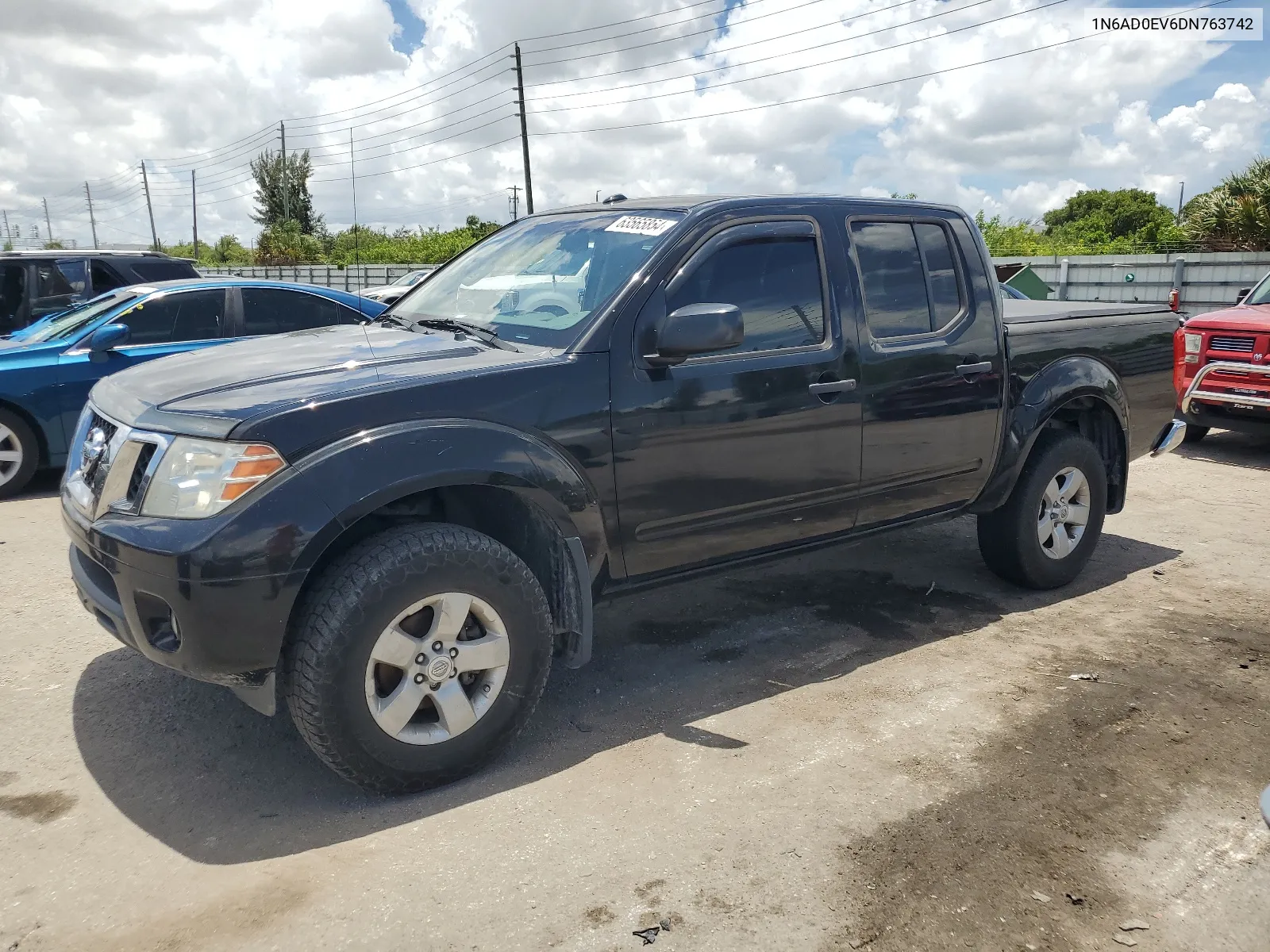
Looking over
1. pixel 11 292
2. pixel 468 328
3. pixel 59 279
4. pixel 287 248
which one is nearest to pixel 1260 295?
pixel 468 328

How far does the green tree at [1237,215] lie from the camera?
61.9ft


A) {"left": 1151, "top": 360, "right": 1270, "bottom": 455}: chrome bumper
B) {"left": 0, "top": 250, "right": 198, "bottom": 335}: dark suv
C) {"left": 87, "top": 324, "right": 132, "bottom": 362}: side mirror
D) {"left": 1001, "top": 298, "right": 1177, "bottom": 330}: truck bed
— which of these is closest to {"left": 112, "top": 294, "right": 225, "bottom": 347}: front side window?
{"left": 87, "top": 324, "right": 132, "bottom": 362}: side mirror

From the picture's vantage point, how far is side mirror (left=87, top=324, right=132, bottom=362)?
23.8 ft

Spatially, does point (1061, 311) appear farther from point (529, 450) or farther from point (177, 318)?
point (177, 318)

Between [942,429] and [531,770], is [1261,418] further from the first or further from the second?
[531,770]

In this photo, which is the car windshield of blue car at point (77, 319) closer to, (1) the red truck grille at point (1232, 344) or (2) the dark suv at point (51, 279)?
(2) the dark suv at point (51, 279)

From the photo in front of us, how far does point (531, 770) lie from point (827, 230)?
2.43m

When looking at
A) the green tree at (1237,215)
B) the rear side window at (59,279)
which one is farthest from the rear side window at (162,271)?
the green tree at (1237,215)

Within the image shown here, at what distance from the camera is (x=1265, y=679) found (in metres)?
4.14

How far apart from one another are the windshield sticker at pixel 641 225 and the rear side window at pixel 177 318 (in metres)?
5.07

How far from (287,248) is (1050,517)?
57457 millimetres

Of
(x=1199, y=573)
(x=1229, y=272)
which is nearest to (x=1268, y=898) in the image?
(x=1199, y=573)

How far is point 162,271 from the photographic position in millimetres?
10188

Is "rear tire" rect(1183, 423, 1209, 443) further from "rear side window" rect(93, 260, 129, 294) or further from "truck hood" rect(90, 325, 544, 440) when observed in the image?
"rear side window" rect(93, 260, 129, 294)
